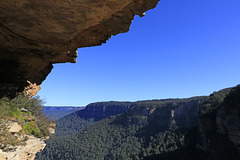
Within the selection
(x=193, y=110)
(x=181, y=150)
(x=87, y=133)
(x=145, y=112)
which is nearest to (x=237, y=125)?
(x=181, y=150)

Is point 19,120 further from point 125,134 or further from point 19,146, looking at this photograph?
point 125,134

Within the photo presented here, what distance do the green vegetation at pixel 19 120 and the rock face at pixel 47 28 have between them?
2.90 ft

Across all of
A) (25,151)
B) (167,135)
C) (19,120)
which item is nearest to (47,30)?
(19,120)

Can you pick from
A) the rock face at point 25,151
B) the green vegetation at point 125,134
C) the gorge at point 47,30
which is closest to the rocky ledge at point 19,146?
the rock face at point 25,151

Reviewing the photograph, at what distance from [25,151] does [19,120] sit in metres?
1.85

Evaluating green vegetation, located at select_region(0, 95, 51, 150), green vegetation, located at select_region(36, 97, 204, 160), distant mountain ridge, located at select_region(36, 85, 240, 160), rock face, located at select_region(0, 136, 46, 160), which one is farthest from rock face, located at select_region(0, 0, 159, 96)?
green vegetation, located at select_region(36, 97, 204, 160)

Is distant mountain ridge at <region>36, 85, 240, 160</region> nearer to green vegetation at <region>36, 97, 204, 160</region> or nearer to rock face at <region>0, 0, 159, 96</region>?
green vegetation at <region>36, 97, 204, 160</region>

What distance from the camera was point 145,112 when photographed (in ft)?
501

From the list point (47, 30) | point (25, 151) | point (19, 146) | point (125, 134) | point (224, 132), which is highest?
point (47, 30)

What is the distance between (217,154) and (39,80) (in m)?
44.9

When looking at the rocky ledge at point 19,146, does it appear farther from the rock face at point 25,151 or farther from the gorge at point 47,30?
the gorge at point 47,30

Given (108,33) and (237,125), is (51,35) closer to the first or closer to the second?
(108,33)

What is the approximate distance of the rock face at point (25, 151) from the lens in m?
6.33

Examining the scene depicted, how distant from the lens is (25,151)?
7703mm
